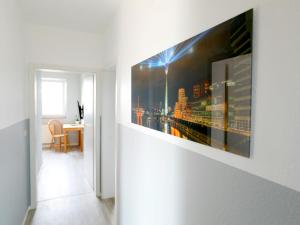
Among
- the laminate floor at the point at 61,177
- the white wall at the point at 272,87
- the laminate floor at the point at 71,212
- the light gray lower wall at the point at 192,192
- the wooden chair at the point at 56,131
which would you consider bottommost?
the laminate floor at the point at 71,212

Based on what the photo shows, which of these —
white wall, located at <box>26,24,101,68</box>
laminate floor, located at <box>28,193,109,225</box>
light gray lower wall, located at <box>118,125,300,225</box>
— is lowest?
laminate floor, located at <box>28,193,109,225</box>

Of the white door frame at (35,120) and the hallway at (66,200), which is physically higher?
the white door frame at (35,120)

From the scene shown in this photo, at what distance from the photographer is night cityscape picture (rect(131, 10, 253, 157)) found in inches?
29.8

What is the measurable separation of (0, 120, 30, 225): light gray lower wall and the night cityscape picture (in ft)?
4.45

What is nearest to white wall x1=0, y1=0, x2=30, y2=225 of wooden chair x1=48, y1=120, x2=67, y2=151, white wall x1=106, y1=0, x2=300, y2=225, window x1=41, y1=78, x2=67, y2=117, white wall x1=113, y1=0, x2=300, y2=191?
white wall x1=106, y1=0, x2=300, y2=225

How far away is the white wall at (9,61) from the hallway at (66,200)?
140 centimetres

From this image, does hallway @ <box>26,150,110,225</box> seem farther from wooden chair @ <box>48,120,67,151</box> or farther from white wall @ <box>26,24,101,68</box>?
white wall @ <box>26,24,101,68</box>

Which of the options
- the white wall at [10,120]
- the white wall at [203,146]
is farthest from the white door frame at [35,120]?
the white wall at [203,146]

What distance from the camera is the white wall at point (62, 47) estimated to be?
293 centimetres

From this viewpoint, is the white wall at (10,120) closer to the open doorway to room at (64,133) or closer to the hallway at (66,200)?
the hallway at (66,200)

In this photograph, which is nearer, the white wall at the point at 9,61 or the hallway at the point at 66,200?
the white wall at the point at 9,61

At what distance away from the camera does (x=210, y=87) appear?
0.91 m

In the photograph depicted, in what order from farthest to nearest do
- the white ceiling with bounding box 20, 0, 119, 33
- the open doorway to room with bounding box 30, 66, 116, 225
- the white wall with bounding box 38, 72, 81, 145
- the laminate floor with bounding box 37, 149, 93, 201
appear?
the white wall with bounding box 38, 72, 81, 145 < the laminate floor with bounding box 37, 149, 93, 201 < the open doorway to room with bounding box 30, 66, 116, 225 < the white ceiling with bounding box 20, 0, 119, 33

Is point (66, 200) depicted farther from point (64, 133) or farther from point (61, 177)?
point (64, 133)
